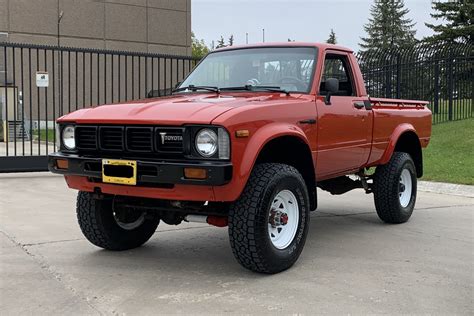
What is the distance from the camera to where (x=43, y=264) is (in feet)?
15.8

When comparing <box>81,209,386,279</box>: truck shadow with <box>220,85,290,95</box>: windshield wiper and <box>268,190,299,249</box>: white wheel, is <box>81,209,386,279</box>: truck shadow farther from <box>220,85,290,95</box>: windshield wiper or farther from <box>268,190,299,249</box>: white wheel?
<box>220,85,290,95</box>: windshield wiper

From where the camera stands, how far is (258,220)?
4.22m

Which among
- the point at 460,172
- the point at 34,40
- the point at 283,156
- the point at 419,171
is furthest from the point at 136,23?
the point at 283,156

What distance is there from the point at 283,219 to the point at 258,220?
1.58ft

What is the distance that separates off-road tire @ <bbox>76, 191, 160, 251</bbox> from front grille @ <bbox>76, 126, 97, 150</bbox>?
0.50 metres

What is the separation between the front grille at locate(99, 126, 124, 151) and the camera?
439 cm

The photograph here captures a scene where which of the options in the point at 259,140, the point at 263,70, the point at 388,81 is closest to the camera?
the point at 259,140

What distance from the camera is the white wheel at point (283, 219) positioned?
4582mm

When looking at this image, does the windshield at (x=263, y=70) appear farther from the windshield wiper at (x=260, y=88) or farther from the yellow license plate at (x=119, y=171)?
the yellow license plate at (x=119, y=171)

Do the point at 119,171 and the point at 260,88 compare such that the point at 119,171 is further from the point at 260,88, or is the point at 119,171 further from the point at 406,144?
the point at 406,144

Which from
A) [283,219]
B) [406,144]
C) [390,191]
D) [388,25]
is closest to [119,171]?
[283,219]

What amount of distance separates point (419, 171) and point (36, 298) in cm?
546

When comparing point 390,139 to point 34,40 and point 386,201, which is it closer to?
point 386,201

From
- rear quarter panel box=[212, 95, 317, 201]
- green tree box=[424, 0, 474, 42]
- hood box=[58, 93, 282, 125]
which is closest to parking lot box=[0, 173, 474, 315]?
rear quarter panel box=[212, 95, 317, 201]
